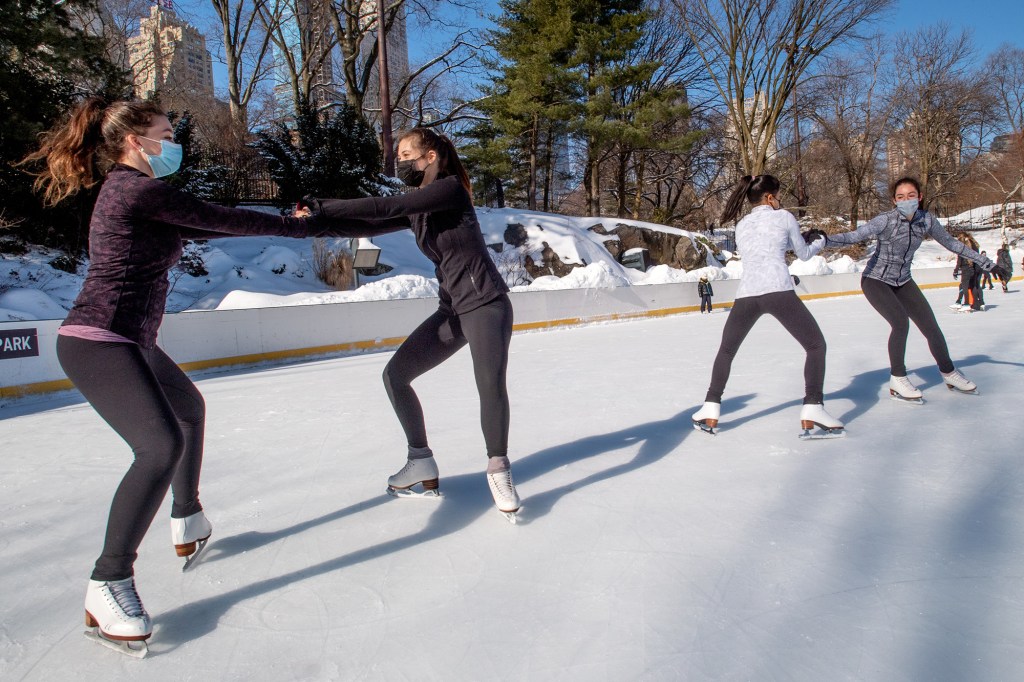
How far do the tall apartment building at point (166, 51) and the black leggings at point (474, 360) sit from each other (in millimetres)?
23753

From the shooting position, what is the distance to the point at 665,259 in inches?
758

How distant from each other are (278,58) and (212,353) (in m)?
21.5

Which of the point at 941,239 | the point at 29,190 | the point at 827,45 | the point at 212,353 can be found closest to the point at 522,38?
the point at 827,45

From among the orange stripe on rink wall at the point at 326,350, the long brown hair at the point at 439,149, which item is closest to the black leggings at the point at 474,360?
the long brown hair at the point at 439,149

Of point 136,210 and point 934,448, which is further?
point 934,448

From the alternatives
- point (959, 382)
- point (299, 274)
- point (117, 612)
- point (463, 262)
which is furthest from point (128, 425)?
point (299, 274)

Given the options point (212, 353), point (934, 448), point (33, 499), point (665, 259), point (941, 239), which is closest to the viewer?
point (33, 499)

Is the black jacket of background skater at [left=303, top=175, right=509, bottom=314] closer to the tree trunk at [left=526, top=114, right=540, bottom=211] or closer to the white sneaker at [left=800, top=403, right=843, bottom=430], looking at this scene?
the white sneaker at [left=800, top=403, right=843, bottom=430]

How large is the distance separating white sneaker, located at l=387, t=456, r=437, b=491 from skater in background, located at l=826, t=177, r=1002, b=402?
274 cm

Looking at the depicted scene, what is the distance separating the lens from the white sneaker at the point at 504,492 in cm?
231

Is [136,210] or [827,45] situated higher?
[827,45]

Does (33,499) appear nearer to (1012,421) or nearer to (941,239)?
(1012,421)

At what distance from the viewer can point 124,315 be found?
167 cm

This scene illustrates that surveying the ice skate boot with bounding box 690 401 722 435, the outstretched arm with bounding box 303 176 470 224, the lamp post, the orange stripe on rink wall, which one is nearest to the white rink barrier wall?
the orange stripe on rink wall
